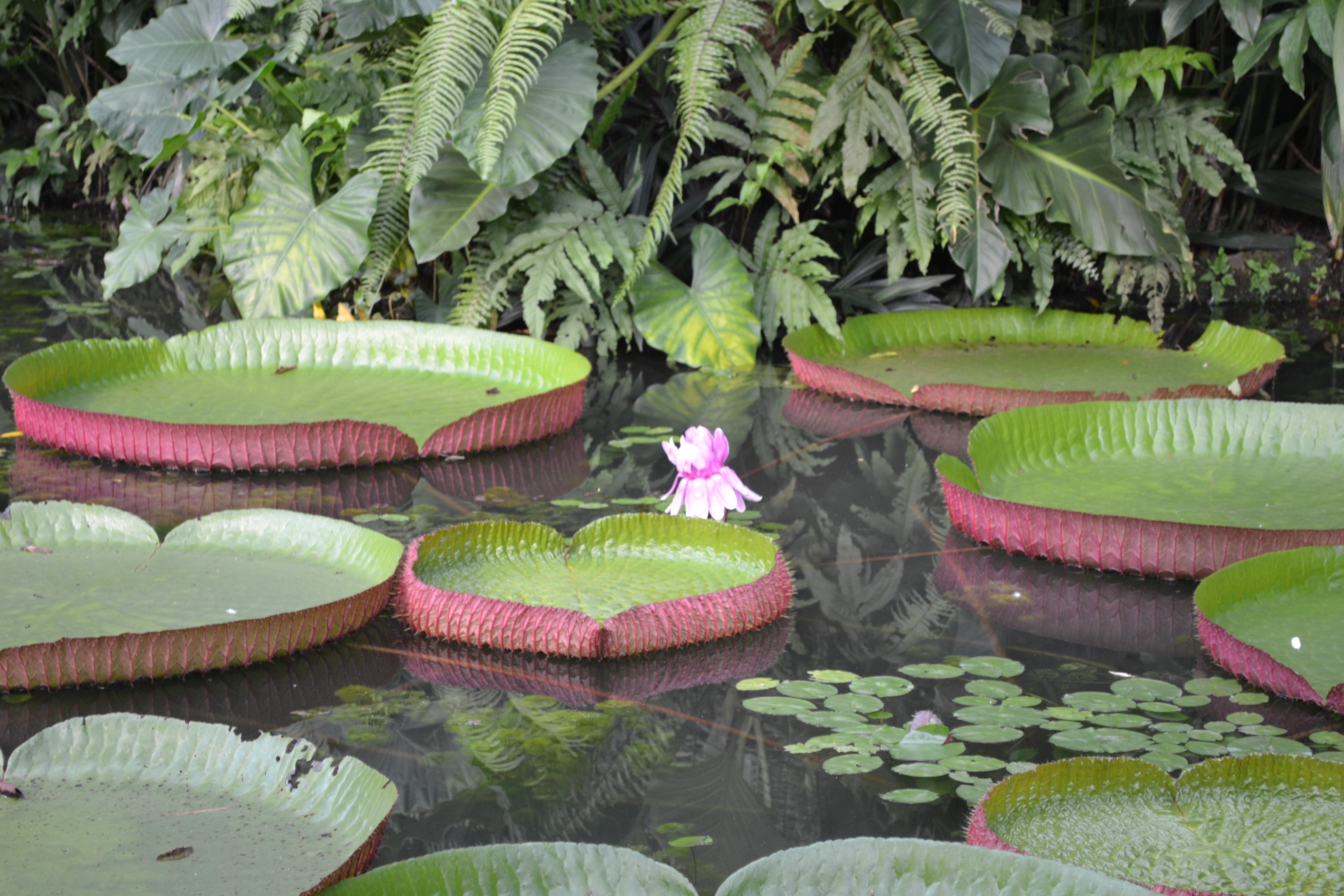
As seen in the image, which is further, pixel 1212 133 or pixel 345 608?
pixel 1212 133

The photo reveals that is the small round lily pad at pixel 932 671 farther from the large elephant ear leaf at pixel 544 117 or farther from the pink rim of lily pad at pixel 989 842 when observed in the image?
the large elephant ear leaf at pixel 544 117

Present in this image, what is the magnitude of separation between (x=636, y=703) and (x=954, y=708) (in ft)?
1.48

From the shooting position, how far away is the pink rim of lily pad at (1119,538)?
2.19 meters

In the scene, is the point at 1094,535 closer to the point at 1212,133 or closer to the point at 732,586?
the point at 732,586

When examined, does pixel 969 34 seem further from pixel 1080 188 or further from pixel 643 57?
pixel 643 57

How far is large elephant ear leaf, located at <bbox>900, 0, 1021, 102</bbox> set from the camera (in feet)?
13.1

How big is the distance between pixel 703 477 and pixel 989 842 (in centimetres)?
111

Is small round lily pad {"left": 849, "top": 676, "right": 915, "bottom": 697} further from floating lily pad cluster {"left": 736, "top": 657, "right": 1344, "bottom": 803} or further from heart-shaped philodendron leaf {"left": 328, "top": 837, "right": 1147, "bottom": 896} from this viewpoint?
heart-shaped philodendron leaf {"left": 328, "top": 837, "right": 1147, "bottom": 896}

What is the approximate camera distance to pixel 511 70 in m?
3.69

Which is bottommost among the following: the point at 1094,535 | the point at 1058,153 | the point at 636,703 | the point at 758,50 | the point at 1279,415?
the point at 636,703

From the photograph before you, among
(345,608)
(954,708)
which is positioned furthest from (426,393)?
(954,708)

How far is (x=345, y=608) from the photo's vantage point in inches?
77.3

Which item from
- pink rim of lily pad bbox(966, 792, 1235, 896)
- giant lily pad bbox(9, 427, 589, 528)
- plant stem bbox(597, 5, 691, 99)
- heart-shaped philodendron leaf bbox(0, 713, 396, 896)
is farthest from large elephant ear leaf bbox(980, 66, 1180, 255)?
heart-shaped philodendron leaf bbox(0, 713, 396, 896)

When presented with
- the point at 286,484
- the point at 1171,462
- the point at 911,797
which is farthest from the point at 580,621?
the point at 1171,462
